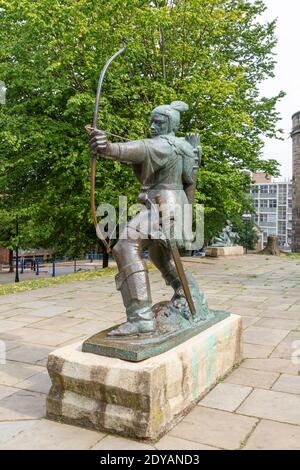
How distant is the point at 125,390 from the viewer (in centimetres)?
286

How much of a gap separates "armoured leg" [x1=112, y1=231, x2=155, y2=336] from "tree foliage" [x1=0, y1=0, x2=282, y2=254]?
8560 millimetres

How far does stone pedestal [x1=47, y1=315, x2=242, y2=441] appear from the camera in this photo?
2.82 meters

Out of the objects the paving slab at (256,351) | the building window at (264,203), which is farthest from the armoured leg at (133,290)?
the building window at (264,203)

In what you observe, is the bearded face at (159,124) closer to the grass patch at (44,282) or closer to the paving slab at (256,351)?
the paving slab at (256,351)

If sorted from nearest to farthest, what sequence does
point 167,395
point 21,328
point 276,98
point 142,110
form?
point 167,395, point 21,328, point 142,110, point 276,98

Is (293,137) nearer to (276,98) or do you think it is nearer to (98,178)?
(276,98)

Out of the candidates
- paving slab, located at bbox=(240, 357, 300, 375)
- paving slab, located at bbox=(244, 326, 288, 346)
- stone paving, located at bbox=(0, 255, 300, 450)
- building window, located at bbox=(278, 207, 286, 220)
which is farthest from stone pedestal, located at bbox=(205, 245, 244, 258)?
building window, located at bbox=(278, 207, 286, 220)

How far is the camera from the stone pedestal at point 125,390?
2.82 m

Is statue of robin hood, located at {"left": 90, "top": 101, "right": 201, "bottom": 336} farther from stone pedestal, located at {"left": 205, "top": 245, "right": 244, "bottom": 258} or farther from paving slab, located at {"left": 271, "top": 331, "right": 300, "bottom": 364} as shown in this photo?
stone pedestal, located at {"left": 205, "top": 245, "right": 244, "bottom": 258}

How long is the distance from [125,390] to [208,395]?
105 centimetres

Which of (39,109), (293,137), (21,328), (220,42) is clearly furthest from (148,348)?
(293,137)

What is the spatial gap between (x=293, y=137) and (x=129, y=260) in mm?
36049

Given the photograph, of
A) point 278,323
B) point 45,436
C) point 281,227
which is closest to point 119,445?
point 45,436
